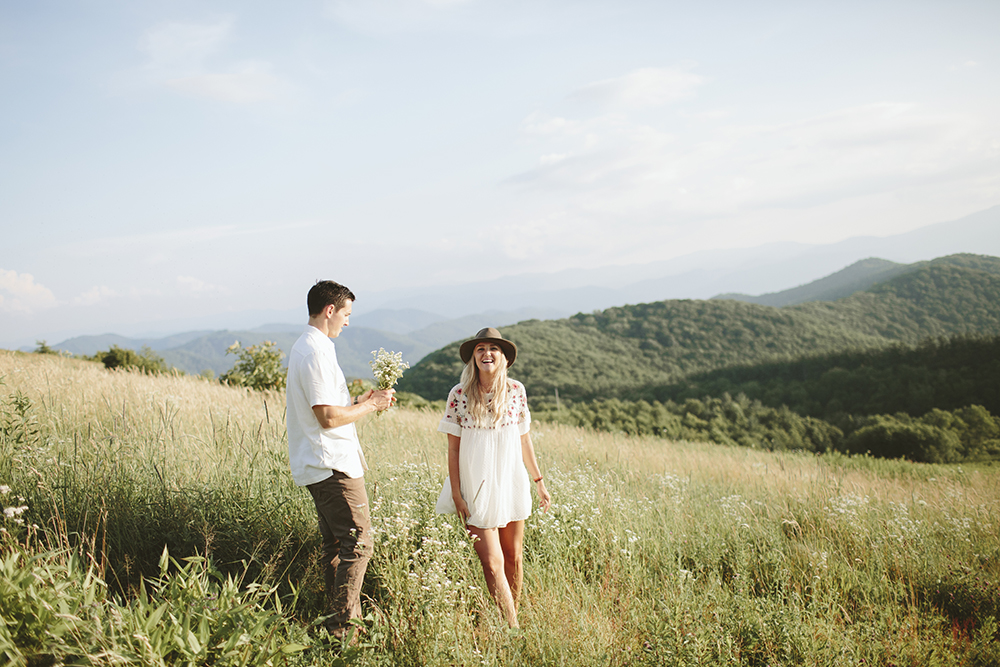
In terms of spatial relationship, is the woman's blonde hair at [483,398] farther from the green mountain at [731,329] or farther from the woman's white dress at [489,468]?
the green mountain at [731,329]

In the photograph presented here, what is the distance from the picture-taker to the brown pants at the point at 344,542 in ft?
9.62

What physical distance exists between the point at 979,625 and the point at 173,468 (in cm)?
671

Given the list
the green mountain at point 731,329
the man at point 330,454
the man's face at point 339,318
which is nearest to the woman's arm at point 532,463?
the man at point 330,454

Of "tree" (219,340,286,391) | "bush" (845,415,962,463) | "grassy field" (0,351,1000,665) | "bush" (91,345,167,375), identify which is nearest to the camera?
"grassy field" (0,351,1000,665)

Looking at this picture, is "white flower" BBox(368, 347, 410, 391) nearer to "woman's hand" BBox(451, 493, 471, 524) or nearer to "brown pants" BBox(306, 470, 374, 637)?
"brown pants" BBox(306, 470, 374, 637)

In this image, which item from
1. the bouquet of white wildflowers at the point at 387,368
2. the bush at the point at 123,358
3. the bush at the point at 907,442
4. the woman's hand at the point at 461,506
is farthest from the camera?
the bush at the point at 907,442

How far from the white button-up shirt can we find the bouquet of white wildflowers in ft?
1.28

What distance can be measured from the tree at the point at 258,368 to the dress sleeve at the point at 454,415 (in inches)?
382

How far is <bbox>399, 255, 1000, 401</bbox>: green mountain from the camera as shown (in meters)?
72.9

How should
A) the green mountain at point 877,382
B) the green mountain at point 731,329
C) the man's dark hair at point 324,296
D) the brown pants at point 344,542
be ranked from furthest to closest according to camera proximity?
the green mountain at point 731,329 → the green mountain at point 877,382 → the man's dark hair at point 324,296 → the brown pants at point 344,542

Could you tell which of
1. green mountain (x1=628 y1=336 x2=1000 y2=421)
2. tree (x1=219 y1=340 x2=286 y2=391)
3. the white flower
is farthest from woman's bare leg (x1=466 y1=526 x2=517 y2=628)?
Answer: green mountain (x1=628 y1=336 x2=1000 y2=421)

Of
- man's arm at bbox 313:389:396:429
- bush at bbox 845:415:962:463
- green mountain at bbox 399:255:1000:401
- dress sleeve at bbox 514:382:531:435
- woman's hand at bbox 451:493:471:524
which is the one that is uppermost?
man's arm at bbox 313:389:396:429

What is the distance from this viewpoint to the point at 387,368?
11.4ft

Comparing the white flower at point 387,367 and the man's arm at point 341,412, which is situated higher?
the white flower at point 387,367
